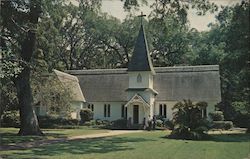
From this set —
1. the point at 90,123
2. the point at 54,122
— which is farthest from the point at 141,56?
the point at 54,122

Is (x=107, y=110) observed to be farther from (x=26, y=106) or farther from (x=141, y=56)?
(x=26, y=106)

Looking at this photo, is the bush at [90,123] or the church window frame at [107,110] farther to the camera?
the church window frame at [107,110]

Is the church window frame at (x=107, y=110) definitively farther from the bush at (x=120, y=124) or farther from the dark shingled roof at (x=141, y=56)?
the dark shingled roof at (x=141, y=56)

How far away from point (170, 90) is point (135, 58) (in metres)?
6.16

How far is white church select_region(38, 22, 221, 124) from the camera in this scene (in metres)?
44.5

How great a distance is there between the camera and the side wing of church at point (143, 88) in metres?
44.4

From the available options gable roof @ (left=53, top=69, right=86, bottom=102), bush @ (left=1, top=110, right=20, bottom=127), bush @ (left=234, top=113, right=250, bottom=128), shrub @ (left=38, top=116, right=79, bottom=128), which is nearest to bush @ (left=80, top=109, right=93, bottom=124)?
gable roof @ (left=53, top=69, right=86, bottom=102)

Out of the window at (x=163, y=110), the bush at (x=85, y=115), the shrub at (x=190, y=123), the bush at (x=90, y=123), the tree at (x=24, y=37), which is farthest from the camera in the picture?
the window at (x=163, y=110)

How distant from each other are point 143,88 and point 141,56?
3782 millimetres

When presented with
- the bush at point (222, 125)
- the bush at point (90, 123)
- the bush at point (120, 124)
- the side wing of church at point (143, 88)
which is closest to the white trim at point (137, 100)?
the side wing of church at point (143, 88)

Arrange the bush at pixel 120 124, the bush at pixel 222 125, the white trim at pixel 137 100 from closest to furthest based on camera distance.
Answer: the bush at pixel 222 125, the bush at pixel 120 124, the white trim at pixel 137 100

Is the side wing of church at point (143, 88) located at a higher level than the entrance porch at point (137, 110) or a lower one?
higher

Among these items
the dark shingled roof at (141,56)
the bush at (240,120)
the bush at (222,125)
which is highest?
the dark shingled roof at (141,56)

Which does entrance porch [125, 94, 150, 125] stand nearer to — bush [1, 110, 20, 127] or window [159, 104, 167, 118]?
window [159, 104, 167, 118]
